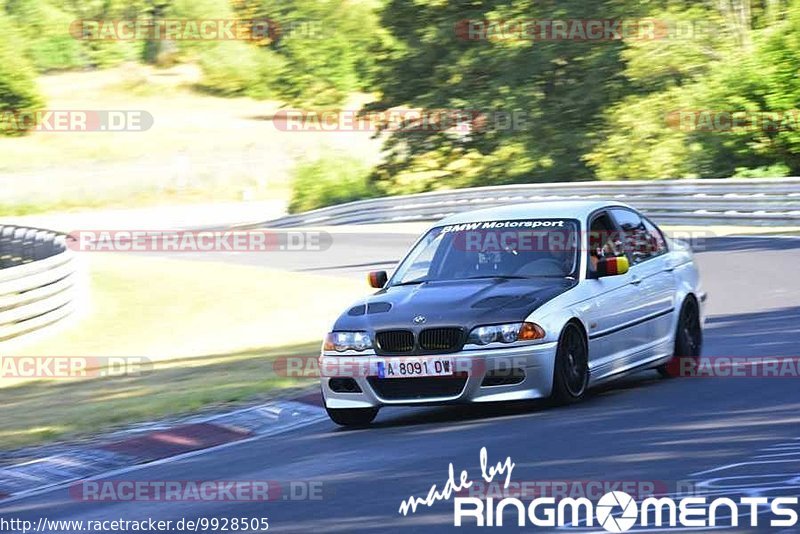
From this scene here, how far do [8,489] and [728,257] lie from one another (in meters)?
15.4

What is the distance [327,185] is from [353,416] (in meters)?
42.0

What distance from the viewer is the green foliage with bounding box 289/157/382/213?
52375mm

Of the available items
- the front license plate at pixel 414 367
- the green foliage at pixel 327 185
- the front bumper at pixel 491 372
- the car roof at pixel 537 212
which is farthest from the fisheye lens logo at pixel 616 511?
the green foliage at pixel 327 185

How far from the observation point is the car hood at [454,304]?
10469 millimetres

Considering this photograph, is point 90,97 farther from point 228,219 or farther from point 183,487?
point 183,487

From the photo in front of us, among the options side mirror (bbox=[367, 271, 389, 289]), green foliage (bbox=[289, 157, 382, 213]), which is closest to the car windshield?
side mirror (bbox=[367, 271, 389, 289])

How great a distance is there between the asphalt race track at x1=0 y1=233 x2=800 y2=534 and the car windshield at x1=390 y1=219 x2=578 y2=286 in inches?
39.4

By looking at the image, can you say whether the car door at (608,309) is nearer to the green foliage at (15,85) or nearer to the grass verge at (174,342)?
the grass verge at (174,342)

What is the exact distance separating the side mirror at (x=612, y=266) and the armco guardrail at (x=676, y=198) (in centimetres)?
1774

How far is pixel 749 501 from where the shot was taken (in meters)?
7.29

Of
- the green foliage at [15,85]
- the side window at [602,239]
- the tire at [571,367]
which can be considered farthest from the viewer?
the green foliage at [15,85]

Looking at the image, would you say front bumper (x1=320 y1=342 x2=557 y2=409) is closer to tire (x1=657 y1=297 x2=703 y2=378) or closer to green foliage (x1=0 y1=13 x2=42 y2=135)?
tire (x1=657 y1=297 x2=703 y2=378)

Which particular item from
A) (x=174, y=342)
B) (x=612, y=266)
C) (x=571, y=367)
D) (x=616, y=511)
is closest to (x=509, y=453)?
(x=616, y=511)

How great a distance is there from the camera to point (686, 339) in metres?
12.7
